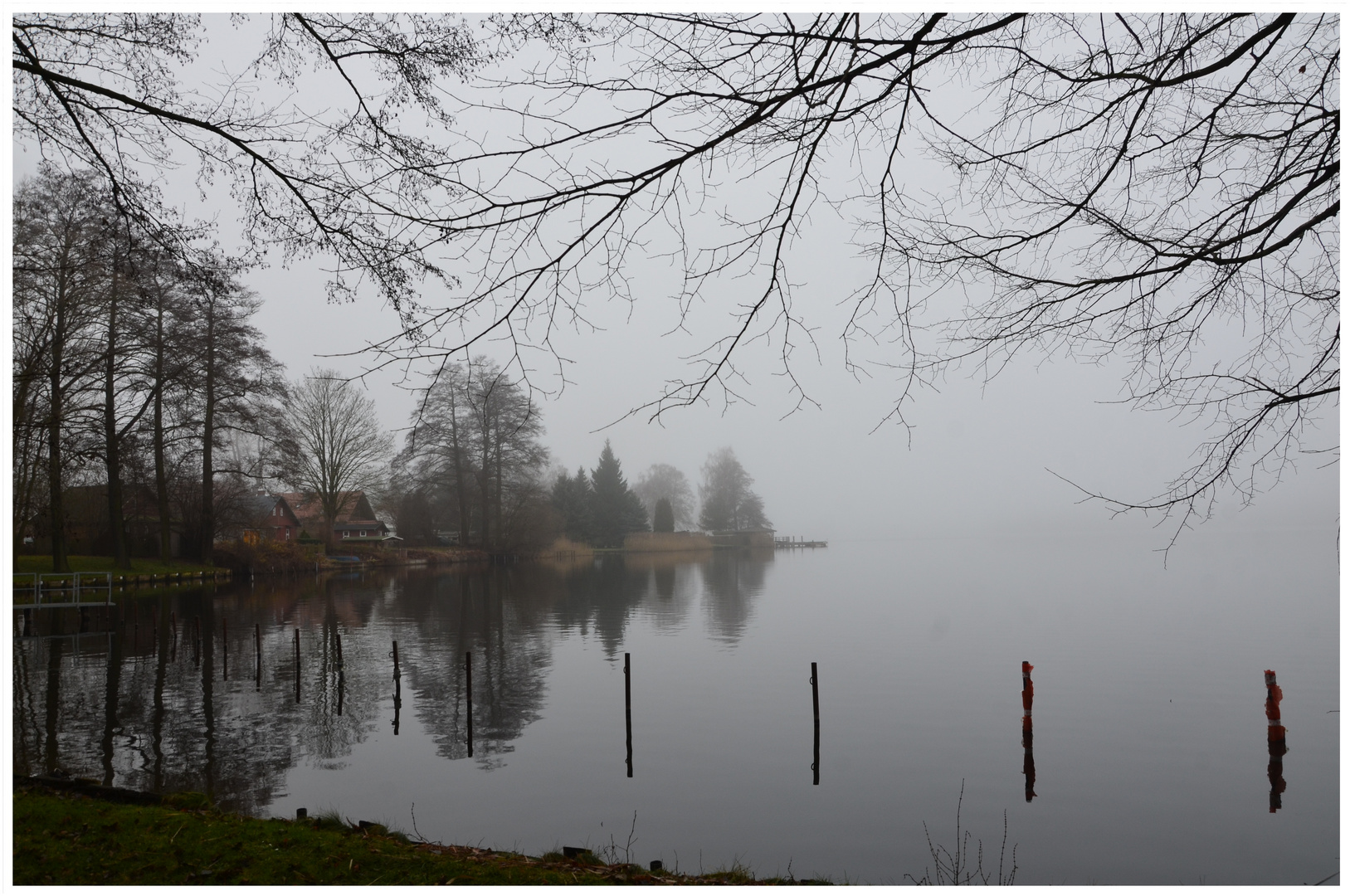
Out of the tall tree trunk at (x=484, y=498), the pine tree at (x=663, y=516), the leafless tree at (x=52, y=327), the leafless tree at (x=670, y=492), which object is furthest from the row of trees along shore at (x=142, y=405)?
the leafless tree at (x=670, y=492)

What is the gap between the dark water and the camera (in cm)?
959

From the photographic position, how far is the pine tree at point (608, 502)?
73.6 metres

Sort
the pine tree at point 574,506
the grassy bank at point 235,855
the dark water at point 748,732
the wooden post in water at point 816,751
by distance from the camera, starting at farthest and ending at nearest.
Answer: the pine tree at point 574,506 → the wooden post in water at point 816,751 → the dark water at point 748,732 → the grassy bank at point 235,855

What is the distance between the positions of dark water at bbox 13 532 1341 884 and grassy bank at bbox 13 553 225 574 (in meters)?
6.01

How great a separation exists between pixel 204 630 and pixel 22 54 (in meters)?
21.7

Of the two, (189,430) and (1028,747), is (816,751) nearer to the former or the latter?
(1028,747)

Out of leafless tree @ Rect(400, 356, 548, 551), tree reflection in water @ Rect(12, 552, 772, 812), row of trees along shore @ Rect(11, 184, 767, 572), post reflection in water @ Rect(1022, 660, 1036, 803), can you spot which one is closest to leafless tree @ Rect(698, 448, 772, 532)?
row of trees along shore @ Rect(11, 184, 767, 572)

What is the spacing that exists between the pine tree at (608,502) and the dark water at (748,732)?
44256 millimetres

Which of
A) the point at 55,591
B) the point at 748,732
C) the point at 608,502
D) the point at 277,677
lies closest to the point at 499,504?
the point at 608,502

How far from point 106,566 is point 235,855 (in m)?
35.6

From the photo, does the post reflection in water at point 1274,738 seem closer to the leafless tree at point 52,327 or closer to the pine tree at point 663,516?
the leafless tree at point 52,327

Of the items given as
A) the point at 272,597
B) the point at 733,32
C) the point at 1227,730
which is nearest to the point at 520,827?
the point at 733,32

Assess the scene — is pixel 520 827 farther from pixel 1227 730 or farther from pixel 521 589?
pixel 521 589

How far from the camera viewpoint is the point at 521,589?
3919 cm
